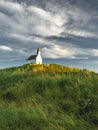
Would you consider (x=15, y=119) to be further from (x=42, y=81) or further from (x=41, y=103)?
(x=42, y=81)

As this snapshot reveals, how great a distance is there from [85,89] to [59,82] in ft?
6.44

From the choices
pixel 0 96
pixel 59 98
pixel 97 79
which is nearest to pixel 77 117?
pixel 59 98

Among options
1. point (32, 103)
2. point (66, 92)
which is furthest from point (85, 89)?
point (32, 103)

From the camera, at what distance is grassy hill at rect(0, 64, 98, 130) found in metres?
7.91

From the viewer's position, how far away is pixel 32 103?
972 centimetres

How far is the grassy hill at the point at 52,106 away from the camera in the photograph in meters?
7.91

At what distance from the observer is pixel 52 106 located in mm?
9172

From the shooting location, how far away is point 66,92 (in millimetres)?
10562

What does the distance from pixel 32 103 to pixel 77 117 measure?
199 cm

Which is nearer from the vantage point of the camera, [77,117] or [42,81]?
[77,117]

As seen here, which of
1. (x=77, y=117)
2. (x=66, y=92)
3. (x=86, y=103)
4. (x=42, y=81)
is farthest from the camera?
(x=42, y=81)

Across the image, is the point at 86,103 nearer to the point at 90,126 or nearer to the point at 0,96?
the point at 90,126

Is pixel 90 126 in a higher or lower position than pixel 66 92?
lower

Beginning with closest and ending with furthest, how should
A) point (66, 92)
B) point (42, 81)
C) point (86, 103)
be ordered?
1. point (86, 103)
2. point (66, 92)
3. point (42, 81)
